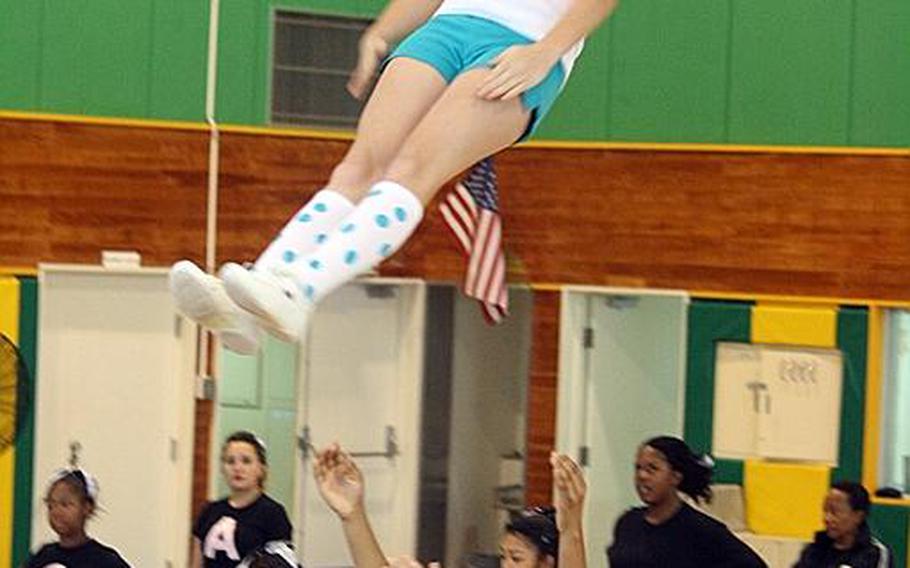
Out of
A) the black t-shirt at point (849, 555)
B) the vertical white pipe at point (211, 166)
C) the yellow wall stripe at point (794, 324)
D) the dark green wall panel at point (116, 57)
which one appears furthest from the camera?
the vertical white pipe at point (211, 166)

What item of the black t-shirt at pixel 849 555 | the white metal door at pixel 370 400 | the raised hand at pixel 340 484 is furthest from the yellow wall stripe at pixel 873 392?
the raised hand at pixel 340 484

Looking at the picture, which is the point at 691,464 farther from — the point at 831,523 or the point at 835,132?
the point at 835,132

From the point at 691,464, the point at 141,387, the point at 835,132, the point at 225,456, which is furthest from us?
the point at 141,387

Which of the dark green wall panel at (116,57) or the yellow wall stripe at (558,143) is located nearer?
the yellow wall stripe at (558,143)

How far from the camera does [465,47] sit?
4012 mm

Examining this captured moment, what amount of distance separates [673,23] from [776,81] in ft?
2.16

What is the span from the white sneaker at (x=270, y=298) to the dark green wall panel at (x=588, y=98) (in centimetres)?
705

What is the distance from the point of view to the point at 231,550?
23.4ft

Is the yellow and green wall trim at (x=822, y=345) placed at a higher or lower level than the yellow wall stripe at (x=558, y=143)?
lower

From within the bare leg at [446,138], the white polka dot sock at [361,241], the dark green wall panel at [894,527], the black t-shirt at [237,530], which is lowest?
the dark green wall panel at [894,527]

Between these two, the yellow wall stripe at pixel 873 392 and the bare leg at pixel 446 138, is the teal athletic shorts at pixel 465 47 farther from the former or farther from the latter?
the yellow wall stripe at pixel 873 392

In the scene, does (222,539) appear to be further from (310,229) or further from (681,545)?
(310,229)

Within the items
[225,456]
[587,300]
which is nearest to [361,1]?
[587,300]

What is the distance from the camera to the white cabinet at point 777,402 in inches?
395
